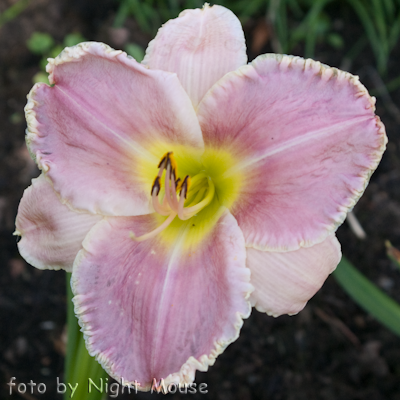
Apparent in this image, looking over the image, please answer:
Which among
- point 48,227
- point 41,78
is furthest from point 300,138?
point 41,78

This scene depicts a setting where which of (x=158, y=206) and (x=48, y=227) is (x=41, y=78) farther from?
(x=158, y=206)

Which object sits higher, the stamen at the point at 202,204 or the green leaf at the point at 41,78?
the stamen at the point at 202,204

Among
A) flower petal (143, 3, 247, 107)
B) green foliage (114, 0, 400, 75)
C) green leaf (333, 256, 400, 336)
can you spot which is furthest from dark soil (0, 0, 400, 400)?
flower petal (143, 3, 247, 107)

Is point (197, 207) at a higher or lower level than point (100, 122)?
lower

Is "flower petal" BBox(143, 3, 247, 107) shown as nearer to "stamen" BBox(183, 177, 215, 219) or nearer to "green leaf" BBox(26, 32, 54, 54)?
"stamen" BBox(183, 177, 215, 219)

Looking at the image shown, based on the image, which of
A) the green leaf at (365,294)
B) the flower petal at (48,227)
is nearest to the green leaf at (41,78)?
the flower petal at (48,227)

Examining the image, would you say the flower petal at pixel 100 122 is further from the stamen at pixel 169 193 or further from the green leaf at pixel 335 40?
the green leaf at pixel 335 40
